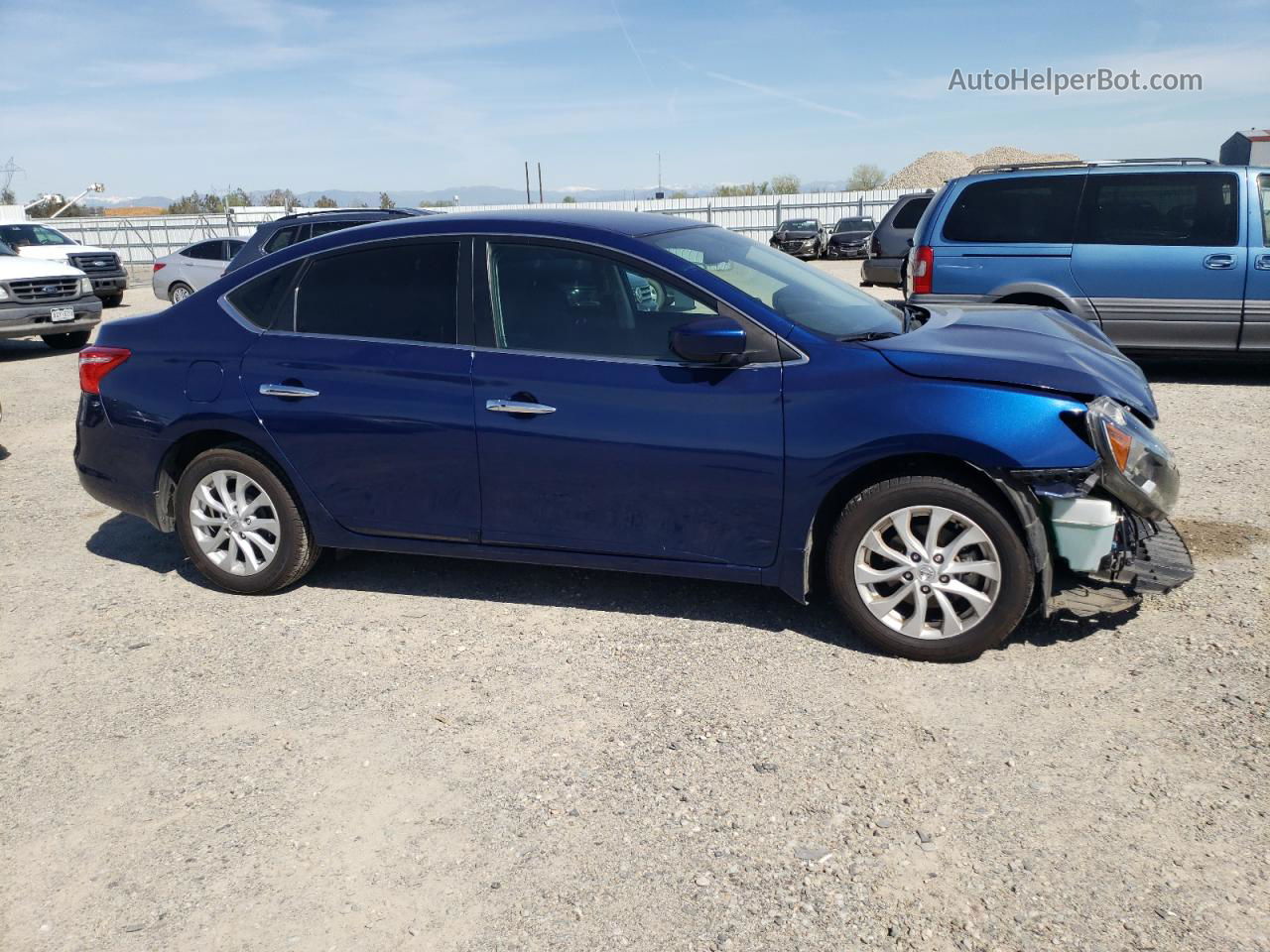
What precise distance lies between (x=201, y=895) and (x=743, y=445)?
8.05ft

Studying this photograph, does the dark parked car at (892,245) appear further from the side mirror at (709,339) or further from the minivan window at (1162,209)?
the side mirror at (709,339)

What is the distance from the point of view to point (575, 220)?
4.82 meters

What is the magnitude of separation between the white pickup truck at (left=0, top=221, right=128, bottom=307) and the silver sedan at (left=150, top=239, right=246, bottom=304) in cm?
352

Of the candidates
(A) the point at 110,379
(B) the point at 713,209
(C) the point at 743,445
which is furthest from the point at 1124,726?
(B) the point at 713,209

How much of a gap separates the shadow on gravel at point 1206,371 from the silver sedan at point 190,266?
49.4ft

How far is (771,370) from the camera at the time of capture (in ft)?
13.9

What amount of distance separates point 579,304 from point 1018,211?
625 cm

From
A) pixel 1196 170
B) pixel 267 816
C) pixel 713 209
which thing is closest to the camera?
pixel 267 816

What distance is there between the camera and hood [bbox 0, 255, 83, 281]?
14.1 meters

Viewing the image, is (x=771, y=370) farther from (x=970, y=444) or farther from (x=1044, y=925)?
(x=1044, y=925)

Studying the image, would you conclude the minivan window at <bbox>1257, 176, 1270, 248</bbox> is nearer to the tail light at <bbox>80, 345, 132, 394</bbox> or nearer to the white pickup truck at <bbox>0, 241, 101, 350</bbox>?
the tail light at <bbox>80, 345, 132, 394</bbox>

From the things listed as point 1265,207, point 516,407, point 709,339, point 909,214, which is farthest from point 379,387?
point 909,214

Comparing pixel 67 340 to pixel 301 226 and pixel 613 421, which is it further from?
pixel 613 421

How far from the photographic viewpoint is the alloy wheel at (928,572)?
4.07 meters
